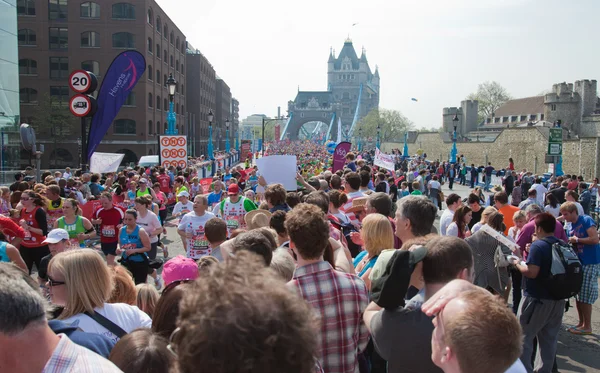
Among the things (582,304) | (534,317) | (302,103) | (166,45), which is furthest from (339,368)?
(302,103)

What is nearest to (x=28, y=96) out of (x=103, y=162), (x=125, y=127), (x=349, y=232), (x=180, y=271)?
(x=125, y=127)

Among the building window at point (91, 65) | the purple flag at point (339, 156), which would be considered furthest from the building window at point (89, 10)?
the purple flag at point (339, 156)

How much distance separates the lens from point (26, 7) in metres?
47.9

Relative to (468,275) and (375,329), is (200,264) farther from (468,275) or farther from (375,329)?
(468,275)

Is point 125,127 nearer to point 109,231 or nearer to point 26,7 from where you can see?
point 26,7

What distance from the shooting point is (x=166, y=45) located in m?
56.6

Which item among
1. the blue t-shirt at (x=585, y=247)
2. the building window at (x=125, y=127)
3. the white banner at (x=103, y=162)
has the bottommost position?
the blue t-shirt at (x=585, y=247)

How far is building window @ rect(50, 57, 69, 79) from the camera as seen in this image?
4866 centimetres

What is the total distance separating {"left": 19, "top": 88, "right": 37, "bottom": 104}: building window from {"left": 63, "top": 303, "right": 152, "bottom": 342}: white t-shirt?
52.6 m

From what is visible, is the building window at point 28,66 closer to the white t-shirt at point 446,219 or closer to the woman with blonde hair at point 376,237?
the white t-shirt at point 446,219

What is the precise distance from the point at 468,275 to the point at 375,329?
1.99 feet

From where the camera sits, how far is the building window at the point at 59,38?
48.5 metres

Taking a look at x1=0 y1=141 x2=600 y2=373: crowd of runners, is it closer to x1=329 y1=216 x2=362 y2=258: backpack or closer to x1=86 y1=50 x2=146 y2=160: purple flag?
x1=329 y1=216 x2=362 y2=258: backpack

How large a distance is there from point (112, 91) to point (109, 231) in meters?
5.88
